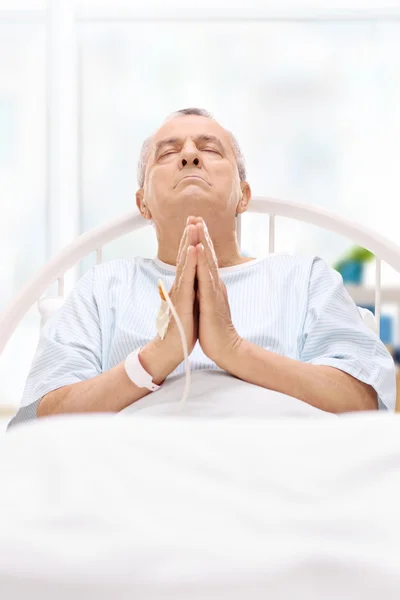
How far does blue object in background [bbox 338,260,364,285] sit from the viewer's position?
307cm

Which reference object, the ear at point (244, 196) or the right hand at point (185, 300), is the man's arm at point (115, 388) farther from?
the ear at point (244, 196)

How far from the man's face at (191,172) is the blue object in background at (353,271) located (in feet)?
5.99

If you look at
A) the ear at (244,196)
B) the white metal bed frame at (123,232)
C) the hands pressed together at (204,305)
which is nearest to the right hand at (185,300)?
the hands pressed together at (204,305)

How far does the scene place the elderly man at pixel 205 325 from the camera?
1.03 m

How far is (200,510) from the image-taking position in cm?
50

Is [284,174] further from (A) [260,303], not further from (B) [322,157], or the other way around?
(A) [260,303]

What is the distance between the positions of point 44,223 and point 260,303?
2.35m

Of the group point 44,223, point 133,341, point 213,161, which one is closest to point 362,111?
point 44,223

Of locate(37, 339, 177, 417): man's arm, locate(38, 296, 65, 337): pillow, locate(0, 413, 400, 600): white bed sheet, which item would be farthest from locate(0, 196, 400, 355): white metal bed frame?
locate(0, 413, 400, 600): white bed sheet

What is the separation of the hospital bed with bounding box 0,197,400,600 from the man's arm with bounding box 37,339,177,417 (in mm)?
383

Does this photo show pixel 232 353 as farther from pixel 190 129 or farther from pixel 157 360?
pixel 190 129

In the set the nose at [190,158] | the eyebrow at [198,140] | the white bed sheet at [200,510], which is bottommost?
the white bed sheet at [200,510]

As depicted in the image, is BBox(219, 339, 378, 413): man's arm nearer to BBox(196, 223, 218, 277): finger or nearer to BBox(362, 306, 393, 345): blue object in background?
BBox(196, 223, 218, 277): finger

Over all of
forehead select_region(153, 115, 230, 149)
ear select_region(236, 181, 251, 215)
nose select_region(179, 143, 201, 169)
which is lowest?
ear select_region(236, 181, 251, 215)
